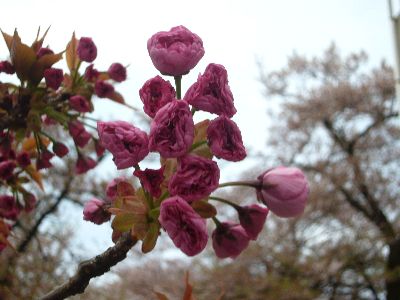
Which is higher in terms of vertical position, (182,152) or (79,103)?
(79,103)

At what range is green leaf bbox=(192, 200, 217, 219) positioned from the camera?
1.96ft

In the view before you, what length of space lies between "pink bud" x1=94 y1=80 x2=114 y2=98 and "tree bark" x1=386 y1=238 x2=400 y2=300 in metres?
4.29

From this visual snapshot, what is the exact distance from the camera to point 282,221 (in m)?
8.21

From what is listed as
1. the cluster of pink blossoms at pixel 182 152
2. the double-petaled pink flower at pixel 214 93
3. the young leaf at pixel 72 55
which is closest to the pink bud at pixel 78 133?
the young leaf at pixel 72 55

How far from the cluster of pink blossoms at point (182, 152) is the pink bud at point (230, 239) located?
7 cm

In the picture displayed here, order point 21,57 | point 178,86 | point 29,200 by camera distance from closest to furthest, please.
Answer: point 178,86 < point 21,57 < point 29,200

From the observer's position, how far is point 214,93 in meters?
0.61

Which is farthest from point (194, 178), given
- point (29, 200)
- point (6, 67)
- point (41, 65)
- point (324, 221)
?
point (324, 221)

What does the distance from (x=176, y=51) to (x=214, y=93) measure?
3.1 inches

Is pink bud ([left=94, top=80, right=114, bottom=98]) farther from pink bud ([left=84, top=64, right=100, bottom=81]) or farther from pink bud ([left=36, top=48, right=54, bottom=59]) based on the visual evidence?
pink bud ([left=36, top=48, right=54, bottom=59])

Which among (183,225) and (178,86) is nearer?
(183,225)

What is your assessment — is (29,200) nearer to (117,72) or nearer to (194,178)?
(117,72)

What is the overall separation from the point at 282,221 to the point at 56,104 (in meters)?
7.54

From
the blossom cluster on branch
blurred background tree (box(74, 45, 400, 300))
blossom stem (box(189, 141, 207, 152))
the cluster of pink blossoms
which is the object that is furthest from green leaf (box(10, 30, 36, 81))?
blurred background tree (box(74, 45, 400, 300))
